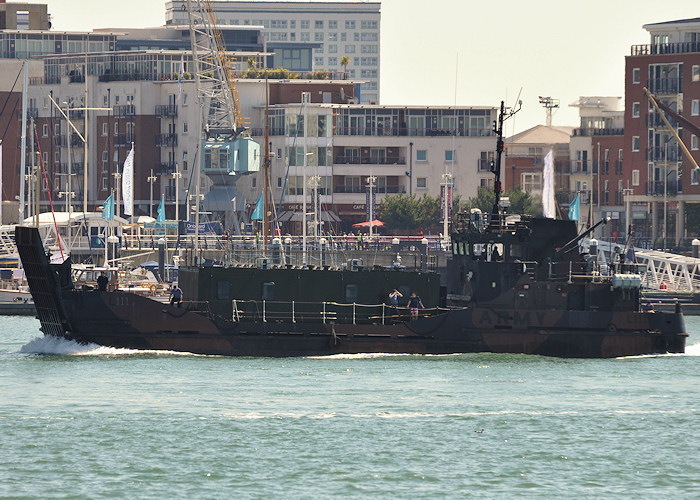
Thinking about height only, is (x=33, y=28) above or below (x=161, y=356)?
above

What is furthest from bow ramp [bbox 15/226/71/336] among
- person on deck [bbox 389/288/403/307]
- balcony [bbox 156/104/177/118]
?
balcony [bbox 156/104/177/118]

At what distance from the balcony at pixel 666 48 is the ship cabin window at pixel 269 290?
79.1 metres

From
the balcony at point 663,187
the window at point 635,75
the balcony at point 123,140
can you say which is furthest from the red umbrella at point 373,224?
the balcony at point 123,140

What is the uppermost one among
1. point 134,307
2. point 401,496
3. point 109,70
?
point 109,70

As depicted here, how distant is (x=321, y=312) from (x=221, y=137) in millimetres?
79226

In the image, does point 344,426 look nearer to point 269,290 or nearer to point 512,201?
point 269,290

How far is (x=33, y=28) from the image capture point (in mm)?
173000

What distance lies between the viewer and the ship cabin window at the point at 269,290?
5588 centimetres

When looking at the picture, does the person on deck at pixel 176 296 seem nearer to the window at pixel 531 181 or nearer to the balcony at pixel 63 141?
the balcony at pixel 63 141

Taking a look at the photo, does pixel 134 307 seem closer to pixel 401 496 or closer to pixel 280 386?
pixel 280 386

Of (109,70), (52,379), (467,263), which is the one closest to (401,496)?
(52,379)

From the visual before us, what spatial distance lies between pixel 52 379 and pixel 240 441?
11.1 meters

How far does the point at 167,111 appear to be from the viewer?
148000mm

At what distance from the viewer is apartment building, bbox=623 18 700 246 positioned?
127 meters
